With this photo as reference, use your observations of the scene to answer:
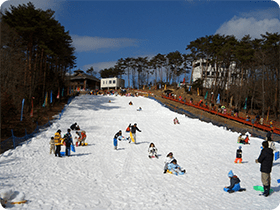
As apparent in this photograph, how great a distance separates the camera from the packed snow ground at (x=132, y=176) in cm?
654

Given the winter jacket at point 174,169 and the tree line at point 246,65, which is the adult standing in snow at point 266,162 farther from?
the tree line at point 246,65

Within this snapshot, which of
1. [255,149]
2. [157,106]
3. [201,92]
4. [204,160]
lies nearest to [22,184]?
[204,160]

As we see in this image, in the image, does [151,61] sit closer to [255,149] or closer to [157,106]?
[157,106]

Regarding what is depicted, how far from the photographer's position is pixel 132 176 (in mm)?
9516

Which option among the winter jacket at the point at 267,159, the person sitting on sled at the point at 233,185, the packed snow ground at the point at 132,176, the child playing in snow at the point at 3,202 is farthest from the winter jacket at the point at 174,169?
the child playing in snow at the point at 3,202

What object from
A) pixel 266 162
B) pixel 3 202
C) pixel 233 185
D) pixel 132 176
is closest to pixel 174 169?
pixel 132 176

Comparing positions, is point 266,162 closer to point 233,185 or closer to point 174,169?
point 233,185

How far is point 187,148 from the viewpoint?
1588cm

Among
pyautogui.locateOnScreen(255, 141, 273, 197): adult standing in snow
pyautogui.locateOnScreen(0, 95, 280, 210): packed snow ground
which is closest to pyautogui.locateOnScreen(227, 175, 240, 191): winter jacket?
pyautogui.locateOnScreen(0, 95, 280, 210): packed snow ground

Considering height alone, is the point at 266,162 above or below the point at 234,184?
above

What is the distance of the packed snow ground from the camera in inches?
257

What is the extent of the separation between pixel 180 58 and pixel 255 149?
206 ft

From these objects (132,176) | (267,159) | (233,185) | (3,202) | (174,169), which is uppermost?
(267,159)

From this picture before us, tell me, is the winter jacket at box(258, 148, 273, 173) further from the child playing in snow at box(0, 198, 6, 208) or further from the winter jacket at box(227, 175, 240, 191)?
the child playing in snow at box(0, 198, 6, 208)
